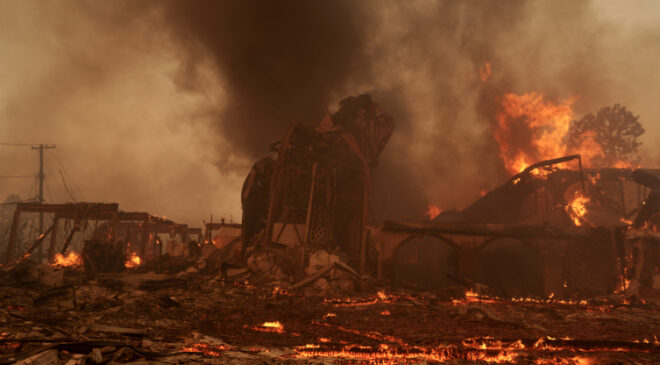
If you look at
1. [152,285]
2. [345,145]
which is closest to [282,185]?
[345,145]

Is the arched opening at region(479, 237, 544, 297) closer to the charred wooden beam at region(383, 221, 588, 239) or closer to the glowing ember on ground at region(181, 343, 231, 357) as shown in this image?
the charred wooden beam at region(383, 221, 588, 239)

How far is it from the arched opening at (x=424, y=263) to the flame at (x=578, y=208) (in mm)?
8243

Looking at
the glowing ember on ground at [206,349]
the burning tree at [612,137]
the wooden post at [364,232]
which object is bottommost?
the glowing ember on ground at [206,349]

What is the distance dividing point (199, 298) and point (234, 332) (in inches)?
173

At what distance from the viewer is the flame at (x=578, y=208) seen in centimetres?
2389

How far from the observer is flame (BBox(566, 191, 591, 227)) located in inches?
941

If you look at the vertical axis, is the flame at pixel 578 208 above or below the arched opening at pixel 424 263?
above

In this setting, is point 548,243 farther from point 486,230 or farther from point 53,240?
point 53,240

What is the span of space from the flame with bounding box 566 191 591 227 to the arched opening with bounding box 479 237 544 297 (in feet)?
13.6

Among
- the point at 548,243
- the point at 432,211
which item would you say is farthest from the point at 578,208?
the point at 432,211

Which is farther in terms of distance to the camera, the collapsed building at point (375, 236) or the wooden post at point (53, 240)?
the wooden post at point (53, 240)

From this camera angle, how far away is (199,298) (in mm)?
11547

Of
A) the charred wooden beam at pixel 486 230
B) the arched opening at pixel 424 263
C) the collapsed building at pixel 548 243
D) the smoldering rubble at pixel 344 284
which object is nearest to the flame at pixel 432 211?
the arched opening at pixel 424 263

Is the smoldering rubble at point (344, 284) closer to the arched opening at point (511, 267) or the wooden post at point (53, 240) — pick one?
the arched opening at point (511, 267)
